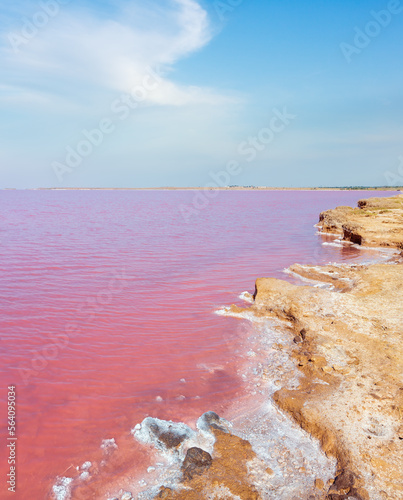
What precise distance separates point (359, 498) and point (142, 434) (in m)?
2.68

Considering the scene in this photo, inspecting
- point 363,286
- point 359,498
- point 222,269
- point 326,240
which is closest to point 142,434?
point 359,498

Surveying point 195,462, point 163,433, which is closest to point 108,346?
point 163,433

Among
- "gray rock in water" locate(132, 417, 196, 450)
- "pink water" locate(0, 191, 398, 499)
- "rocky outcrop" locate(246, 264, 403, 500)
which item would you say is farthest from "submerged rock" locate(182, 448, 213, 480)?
"rocky outcrop" locate(246, 264, 403, 500)

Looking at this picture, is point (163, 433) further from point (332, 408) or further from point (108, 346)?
point (108, 346)

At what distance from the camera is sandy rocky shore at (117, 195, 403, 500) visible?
3.57m

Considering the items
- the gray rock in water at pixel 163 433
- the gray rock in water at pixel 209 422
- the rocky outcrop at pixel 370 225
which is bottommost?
the gray rock in water at pixel 163 433

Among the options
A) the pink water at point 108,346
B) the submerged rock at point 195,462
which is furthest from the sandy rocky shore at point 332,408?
the pink water at point 108,346

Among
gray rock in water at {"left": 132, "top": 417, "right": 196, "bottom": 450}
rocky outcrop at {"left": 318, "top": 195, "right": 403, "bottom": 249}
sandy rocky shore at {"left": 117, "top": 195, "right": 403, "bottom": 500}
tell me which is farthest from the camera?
rocky outcrop at {"left": 318, "top": 195, "right": 403, "bottom": 249}

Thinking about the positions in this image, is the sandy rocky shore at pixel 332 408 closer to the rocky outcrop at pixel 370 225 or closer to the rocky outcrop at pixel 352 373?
the rocky outcrop at pixel 352 373

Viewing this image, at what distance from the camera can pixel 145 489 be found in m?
3.67

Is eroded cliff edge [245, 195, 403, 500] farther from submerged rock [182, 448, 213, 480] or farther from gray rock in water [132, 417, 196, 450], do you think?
gray rock in water [132, 417, 196, 450]

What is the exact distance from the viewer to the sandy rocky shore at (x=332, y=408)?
357 cm

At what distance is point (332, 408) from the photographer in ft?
15.2

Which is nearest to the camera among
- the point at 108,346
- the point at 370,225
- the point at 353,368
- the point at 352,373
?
the point at 352,373
